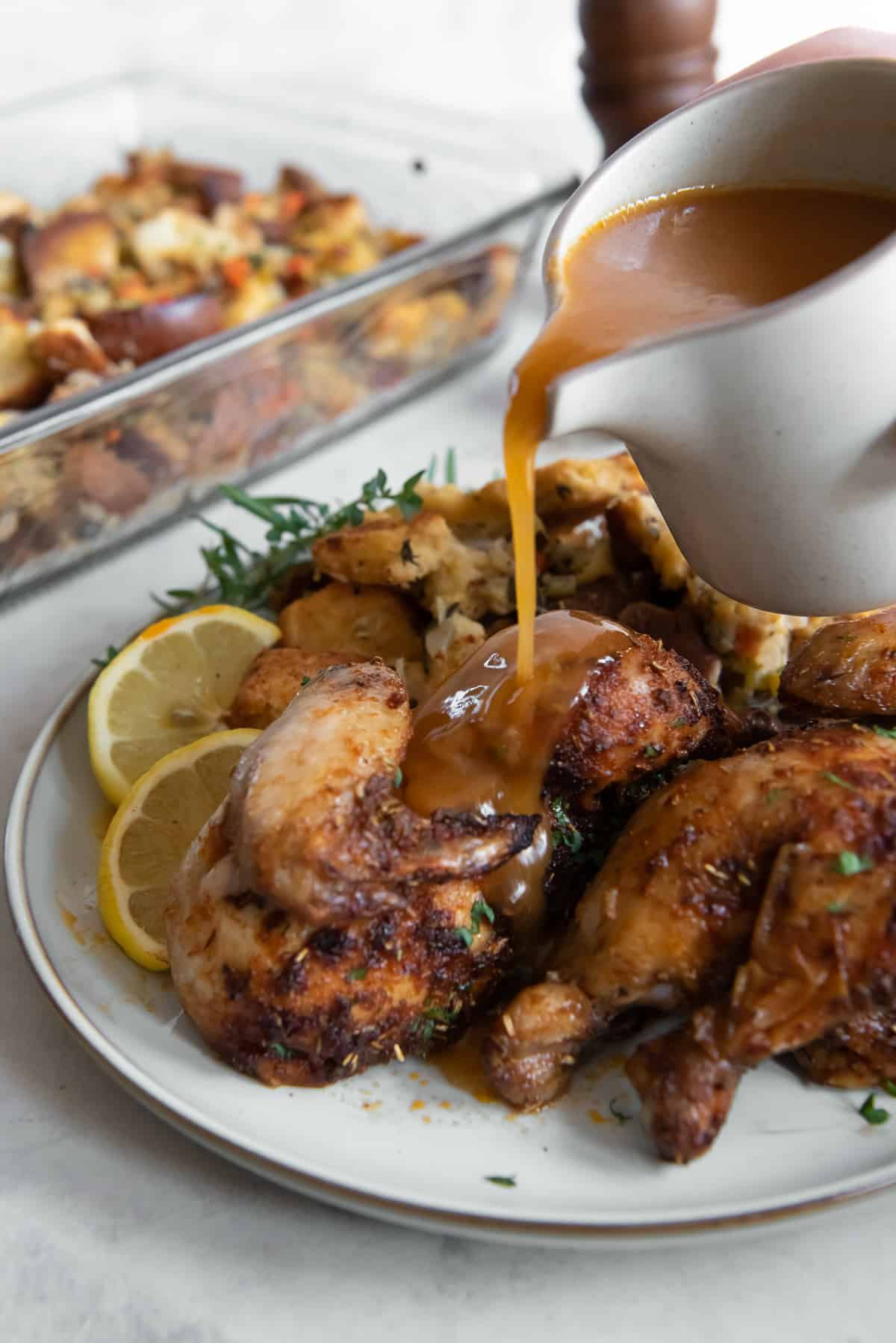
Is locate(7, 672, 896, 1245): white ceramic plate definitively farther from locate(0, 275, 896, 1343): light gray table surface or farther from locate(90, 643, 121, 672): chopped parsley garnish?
locate(90, 643, 121, 672): chopped parsley garnish

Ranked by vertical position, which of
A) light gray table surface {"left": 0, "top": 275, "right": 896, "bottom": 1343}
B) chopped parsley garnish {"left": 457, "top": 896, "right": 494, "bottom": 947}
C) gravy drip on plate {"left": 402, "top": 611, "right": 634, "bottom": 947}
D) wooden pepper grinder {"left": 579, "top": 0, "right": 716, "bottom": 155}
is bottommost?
light gray table surface {"left": 0, "top": 275, "right": 896, "bottom": 1343}

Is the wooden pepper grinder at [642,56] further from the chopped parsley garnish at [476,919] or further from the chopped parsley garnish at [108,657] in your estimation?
the chopped parsley garnish at [476,919]

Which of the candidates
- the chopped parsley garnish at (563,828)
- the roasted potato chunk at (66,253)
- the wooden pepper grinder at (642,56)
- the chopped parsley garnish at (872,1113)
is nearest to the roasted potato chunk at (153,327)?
the roasted potato chunk at (66,253)

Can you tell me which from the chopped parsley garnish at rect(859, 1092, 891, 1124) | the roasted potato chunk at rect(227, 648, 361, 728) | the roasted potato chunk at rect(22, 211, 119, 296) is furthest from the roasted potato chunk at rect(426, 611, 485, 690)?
the roasted potato chunk at rect(22, 211, 119, 296)

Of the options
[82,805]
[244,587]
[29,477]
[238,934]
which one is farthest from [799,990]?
[29,477]

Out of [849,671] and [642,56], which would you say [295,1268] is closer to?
[849,671]

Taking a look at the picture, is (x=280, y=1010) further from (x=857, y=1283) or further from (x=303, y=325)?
(x=303, y=325)
